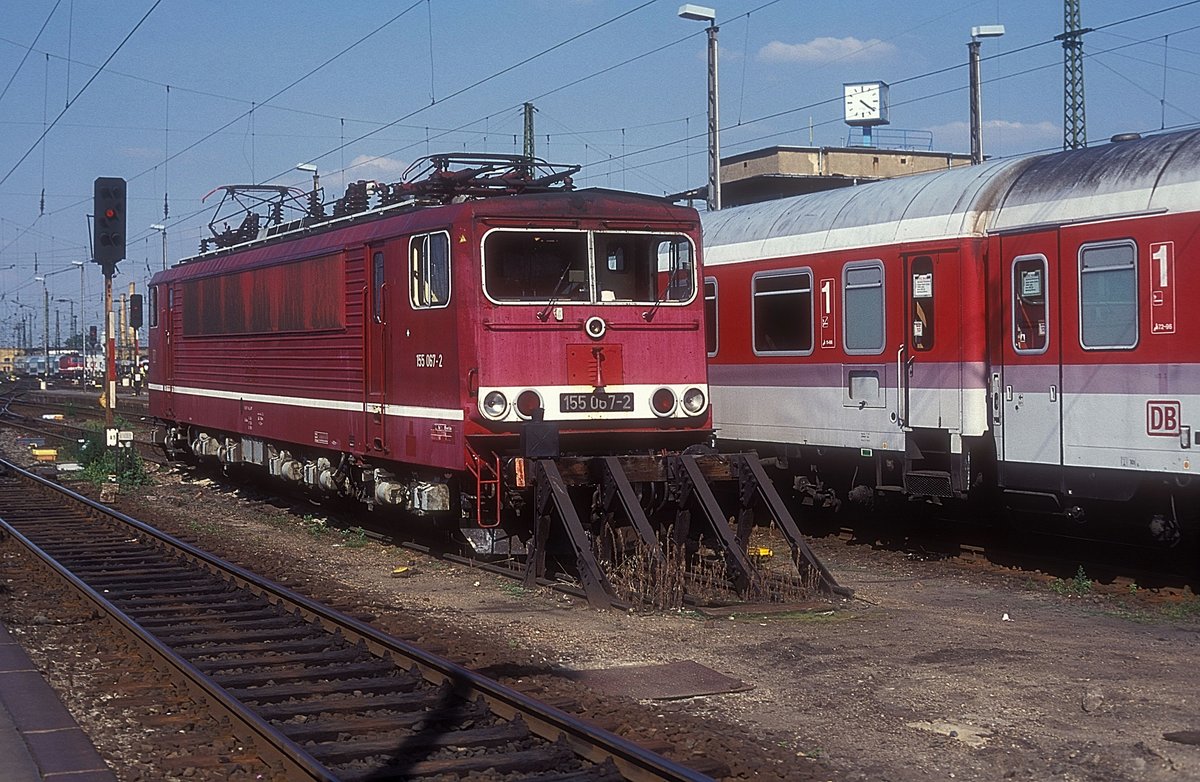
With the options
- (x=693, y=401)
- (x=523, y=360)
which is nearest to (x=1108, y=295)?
(x=693, y=401)

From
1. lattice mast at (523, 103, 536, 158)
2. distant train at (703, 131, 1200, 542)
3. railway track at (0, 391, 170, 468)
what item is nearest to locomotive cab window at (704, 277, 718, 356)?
distant train at (703, 131, 1200, 542)

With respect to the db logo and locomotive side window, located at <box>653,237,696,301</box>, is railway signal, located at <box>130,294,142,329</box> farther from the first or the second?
the db logo

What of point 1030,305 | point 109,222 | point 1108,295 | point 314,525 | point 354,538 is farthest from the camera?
point 109,222

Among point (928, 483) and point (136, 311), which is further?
point (136, 311)

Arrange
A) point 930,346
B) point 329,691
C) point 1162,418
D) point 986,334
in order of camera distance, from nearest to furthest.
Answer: point 329,691, point 1162,418, point 986,334, point 930,346

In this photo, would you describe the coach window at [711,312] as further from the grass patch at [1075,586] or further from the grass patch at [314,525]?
the grass patch at [1075,586]

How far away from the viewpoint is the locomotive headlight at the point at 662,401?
12461 mm

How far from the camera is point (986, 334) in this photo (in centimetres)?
1260

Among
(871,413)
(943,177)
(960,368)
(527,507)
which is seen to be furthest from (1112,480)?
(527,507)

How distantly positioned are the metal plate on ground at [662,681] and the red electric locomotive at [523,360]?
2.24 m

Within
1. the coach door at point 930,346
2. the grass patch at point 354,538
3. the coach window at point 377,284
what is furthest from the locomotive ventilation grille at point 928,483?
the grass patch at point 354,538

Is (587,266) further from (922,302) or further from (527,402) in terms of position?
(922,302)

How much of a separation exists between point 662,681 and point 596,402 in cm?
439

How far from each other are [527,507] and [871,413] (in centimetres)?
374
